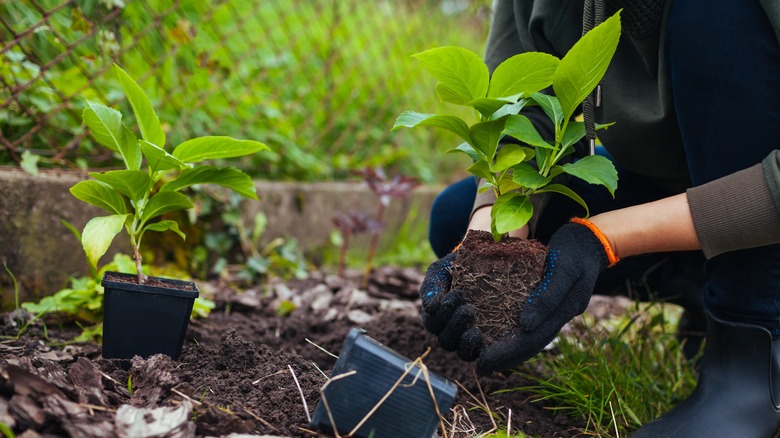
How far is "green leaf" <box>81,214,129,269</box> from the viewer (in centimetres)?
120

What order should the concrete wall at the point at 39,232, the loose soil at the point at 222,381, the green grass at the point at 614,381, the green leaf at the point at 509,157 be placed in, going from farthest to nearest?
the concrete wall at the point at 39,232, the green grass at the point at 614,381, the green leaf at the point at 509,157, the loose soil at the point at 222,381

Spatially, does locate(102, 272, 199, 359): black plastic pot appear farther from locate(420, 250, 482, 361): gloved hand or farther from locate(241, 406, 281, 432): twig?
locate(420, 250, 482, 361): gloved hand

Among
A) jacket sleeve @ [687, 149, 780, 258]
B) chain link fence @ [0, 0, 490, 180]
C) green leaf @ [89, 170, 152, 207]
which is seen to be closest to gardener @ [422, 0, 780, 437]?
jacket sleeve @ [687, 149, 780, 258]

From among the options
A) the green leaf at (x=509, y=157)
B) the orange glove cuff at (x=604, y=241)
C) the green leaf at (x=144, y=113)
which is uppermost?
the green leaf at (x=144, y=113)

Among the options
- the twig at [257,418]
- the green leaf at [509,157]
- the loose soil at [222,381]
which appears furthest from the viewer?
the green leaf at [509,157]

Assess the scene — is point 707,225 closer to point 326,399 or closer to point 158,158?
point 326,399

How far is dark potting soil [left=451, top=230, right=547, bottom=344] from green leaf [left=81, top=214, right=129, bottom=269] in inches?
Answer: 25.2

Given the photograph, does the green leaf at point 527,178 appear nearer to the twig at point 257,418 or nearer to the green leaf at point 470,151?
the green leaf at point 470,151

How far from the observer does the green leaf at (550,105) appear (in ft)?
4.04

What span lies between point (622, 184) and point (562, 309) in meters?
0.64

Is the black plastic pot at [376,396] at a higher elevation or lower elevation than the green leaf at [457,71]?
lower

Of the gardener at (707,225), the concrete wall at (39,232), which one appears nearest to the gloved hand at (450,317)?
the gardener at (707,225)

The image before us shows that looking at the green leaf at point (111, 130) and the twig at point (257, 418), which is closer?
the twig at point (257, 418)

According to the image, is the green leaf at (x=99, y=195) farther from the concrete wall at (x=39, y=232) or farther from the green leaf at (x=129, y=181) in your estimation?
the concrete wall at (x=39, y=232)
